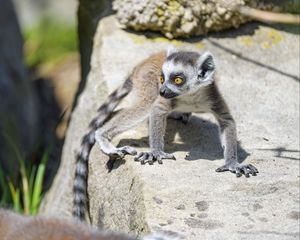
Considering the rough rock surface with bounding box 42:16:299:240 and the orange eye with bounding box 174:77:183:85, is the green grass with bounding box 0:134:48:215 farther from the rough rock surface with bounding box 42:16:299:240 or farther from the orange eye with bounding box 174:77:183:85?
the orange eye with bounding box 174:77:183:85

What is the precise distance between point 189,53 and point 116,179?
1.05 meters

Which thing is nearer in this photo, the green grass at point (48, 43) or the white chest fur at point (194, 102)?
the white chest fur at point (194, 102)

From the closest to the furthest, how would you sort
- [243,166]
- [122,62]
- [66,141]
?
[243,166] < [122,62] < [66,141]

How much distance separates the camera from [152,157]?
4.89 meters

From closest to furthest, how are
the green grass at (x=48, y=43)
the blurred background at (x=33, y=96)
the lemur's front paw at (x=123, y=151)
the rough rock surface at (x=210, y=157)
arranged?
1. the rough rock surface at (x=210, y=157)
2. the lemur's front paw at (x=123, y=151)
3. the blurred background at (x=33, y=96)
4. the green grass at (x=48, y=43)

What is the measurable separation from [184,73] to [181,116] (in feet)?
1.54

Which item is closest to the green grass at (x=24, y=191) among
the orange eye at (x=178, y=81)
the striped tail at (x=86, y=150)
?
the striped tail at (x=86, y=150)

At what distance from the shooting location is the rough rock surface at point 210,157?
4367 mm

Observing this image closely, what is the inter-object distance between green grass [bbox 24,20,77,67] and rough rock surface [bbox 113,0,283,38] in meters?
5.45

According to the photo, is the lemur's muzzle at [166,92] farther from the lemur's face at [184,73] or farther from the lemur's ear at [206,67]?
the lemur's ear at [206,67]

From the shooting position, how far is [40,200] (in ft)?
22.0

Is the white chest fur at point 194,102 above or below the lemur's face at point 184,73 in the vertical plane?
below

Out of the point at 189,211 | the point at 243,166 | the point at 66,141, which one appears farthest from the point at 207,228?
the point at 66,141

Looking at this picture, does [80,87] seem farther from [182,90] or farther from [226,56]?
[182,90]
